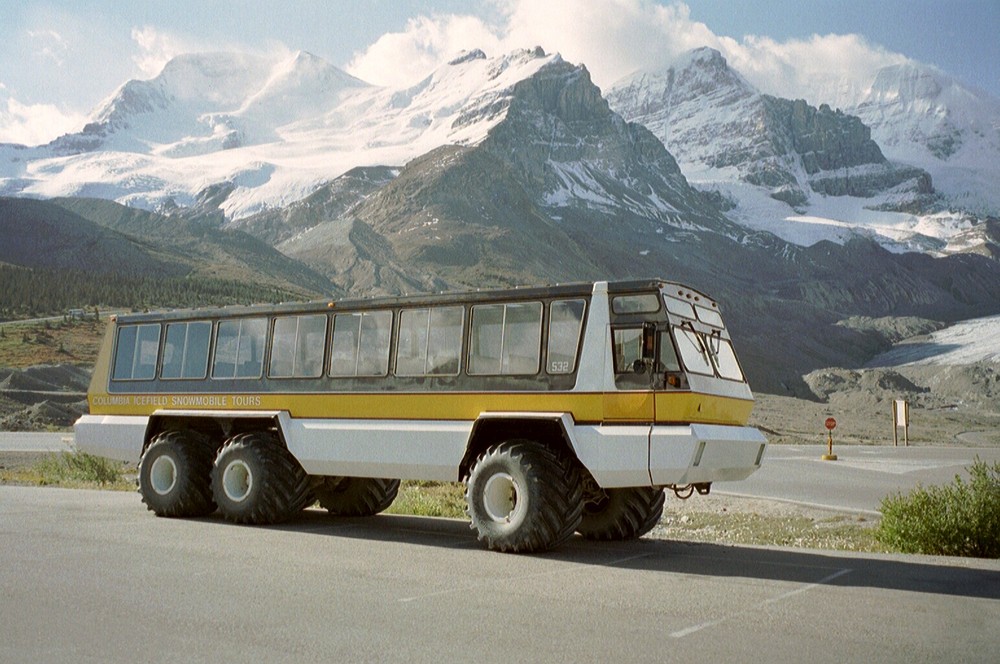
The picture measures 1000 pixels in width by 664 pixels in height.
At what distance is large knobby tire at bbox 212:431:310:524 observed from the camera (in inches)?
555

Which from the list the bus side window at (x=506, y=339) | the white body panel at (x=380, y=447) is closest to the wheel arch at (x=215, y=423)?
the white body panel at (x=380, y=447)

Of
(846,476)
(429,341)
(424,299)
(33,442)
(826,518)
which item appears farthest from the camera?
(33,442)

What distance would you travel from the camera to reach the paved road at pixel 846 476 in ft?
78.6

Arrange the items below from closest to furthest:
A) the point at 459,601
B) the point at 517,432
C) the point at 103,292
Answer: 1. the point at 459,601
2. the point at 517,432
3. the point at 103,292

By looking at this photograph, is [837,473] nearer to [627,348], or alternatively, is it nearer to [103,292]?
[627,348]

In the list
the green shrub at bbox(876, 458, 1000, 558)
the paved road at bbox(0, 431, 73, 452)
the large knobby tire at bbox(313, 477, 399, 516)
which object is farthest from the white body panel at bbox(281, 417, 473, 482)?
the paved road at bbox(0, 431, 73, 452)

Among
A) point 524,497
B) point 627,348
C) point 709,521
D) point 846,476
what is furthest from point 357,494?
point 846,476

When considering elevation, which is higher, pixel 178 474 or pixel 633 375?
pixel 633 375

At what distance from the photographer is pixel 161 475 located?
15430mm

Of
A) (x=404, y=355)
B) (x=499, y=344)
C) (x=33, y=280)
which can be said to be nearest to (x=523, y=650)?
(x=499, y=344)

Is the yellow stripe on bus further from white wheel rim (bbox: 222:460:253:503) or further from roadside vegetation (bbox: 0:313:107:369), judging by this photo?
roadside vegetation (bbox: 0:313:107:369)

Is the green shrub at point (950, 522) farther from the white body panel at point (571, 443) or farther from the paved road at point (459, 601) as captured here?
the white body panel at point (571, 443)

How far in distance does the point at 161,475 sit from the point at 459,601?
7964 millimetres

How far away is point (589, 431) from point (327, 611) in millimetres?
3899
